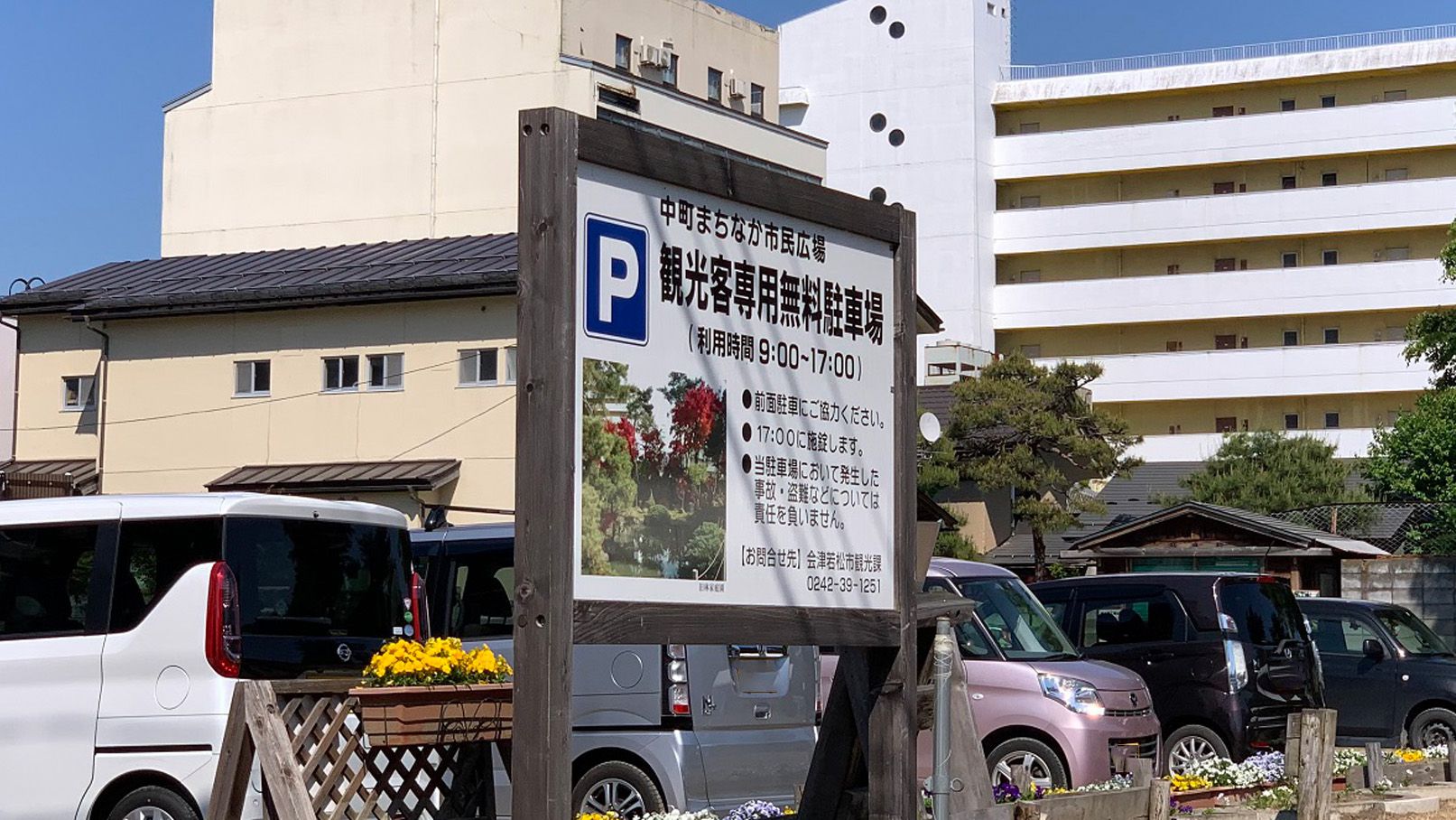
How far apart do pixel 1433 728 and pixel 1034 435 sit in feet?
97.7

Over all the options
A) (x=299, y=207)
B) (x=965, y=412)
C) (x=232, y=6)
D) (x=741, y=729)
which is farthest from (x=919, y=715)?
(x=232, y=6)

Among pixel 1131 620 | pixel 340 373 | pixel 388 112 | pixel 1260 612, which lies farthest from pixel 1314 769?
pixel 388 112

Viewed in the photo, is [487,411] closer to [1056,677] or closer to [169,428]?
[169,428]

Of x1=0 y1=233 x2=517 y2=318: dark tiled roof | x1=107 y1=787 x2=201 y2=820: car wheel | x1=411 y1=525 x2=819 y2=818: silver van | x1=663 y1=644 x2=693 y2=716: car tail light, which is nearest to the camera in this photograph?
x1=107 y1=787 x2=201 y2=820: car wheel

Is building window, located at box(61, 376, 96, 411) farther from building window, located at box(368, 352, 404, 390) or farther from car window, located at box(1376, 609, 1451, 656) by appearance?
car window, located at box(1376, 609, 1451, 656)

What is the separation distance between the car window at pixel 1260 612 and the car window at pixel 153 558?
32.6 ft

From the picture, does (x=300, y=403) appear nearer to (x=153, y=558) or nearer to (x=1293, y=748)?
(x=153, y=558)

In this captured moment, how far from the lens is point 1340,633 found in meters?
20.9

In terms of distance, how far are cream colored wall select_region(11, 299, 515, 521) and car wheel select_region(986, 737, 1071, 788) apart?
24430 mm

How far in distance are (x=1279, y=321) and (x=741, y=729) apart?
60840 millimetres

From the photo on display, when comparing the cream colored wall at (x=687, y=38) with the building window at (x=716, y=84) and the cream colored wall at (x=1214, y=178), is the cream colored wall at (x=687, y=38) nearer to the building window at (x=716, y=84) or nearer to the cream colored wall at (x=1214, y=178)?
the building window at (x=716, y=84)

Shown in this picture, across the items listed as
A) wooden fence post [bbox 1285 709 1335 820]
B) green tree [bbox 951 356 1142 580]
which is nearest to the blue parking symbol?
wooden fence post [bbox 1285 709 1335 820]

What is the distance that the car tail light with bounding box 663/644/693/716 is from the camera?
456 inches

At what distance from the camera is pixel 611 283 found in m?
Result: 6.08
